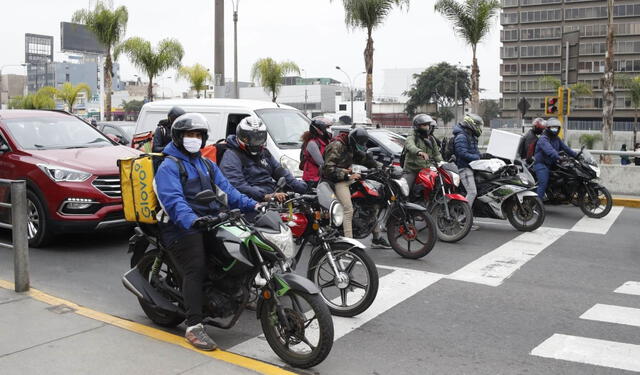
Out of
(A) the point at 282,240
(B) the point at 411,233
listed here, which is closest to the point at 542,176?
(B) the point at 411,233

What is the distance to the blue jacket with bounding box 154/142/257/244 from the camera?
4.70 meters

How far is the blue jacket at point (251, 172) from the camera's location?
6504 millimetres

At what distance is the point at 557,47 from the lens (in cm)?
9719

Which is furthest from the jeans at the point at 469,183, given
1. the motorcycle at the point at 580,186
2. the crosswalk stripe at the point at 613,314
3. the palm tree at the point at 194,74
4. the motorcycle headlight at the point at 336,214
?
the palm tree at the point at 194,74

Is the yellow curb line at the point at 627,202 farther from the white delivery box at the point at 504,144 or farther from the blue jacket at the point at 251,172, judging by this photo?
the blue jacket at the point at 251,172

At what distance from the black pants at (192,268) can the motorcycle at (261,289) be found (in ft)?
0.36

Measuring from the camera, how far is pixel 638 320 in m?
5.85

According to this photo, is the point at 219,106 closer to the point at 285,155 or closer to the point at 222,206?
the point at 285,155

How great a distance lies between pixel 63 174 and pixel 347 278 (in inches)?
172

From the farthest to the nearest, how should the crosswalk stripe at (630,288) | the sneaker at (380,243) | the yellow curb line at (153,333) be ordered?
the sneaker at (380,243) → the crosswalk stripe at (630,288) → the yellow curb line at (153,333)

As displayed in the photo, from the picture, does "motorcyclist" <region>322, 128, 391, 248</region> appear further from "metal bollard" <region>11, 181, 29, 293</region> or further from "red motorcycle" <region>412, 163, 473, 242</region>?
"metal bollard" <region>11, 181, 29, 293</region>

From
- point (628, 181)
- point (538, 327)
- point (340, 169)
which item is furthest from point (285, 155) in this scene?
point (628, 181)

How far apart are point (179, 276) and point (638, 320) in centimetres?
398

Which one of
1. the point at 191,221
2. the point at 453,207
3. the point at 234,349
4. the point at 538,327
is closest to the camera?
the point at 191,221
